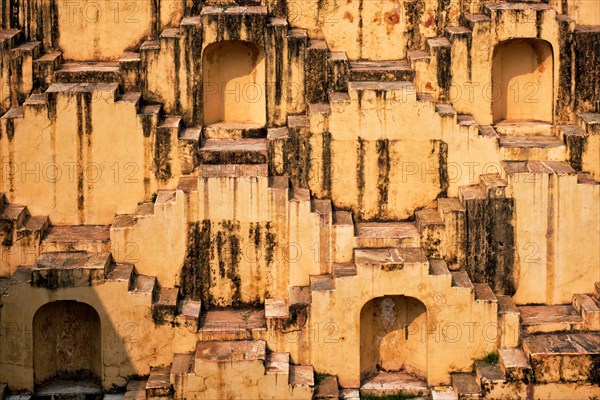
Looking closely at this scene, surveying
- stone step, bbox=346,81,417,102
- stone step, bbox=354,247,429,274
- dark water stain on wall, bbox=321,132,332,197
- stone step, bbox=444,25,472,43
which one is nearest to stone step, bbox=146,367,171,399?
stone step, bbox=354,247,429,274

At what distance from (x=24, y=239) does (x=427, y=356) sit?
8.12 m

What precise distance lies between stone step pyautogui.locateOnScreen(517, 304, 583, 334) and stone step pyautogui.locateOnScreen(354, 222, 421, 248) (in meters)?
2.60

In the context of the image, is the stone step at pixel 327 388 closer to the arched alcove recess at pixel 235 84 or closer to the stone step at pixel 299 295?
the stone step at pixel 299 295

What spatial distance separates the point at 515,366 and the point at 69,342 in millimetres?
8638

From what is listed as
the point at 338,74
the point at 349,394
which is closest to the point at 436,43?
the point at 338,74

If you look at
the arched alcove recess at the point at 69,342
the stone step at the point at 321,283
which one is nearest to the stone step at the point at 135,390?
the arched alcove recess at the point at 69,342

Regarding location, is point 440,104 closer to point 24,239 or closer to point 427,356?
point 427,356

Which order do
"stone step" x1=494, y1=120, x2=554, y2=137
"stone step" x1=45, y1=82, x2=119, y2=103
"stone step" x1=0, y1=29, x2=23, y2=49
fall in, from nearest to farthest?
"stone step" x1=45, y1=82, x2=119, y2=103 → "stone step" x1=0, y1=29, x2=23, y2=49 → "stone step" x1=494, y1=120, x2=554, y2=137

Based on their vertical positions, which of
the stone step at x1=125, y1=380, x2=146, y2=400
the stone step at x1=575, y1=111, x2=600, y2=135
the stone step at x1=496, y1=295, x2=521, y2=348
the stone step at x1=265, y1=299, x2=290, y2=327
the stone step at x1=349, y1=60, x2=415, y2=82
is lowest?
the stone step at x1=125, y1=380, x2=146, y2=400

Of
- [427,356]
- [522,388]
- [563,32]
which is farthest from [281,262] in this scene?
[563,32]

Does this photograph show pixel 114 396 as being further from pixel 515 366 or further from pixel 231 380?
pixel 515 366

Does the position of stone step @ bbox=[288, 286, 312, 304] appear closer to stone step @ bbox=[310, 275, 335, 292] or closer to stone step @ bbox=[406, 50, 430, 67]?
stone step @ bbox=[310, 275, 335, 292]

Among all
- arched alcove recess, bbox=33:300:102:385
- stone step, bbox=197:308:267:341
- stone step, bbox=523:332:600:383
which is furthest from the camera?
arched alcove recess, bbox=33:300:102:385

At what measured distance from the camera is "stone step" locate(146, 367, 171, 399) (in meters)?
29.4
